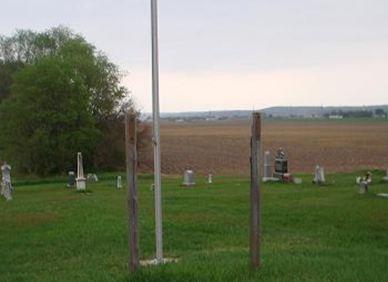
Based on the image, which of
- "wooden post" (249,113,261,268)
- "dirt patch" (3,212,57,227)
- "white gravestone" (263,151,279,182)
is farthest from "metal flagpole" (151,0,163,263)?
"white gravestone" (263,151,279,182)

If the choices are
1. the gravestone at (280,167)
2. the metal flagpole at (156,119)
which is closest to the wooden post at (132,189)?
the metal flagpole at (156,119)

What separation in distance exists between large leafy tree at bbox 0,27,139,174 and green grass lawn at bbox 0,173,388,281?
23.8 meters

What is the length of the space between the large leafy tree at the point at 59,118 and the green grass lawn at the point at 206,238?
23.8 meters

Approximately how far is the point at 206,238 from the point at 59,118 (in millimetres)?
32990

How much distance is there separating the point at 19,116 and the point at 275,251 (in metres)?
36.8

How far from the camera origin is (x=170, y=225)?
14.2 m

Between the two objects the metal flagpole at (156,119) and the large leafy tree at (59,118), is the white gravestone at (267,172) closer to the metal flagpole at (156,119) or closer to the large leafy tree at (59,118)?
the metal flagpole at (156,119)

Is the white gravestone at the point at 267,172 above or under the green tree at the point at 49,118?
under

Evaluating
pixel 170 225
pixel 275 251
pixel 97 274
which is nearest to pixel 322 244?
pixel 275 251

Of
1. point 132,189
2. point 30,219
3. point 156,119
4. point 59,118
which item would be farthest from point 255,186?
point 59,118

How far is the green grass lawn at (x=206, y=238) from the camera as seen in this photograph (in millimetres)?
8539

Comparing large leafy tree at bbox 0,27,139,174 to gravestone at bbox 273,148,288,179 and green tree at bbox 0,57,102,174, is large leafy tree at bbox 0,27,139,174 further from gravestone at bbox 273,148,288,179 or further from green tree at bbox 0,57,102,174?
gravestone at bbox 273,148,288,179

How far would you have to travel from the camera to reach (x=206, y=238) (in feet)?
41.7

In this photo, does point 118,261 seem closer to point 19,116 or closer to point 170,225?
point 170,225
